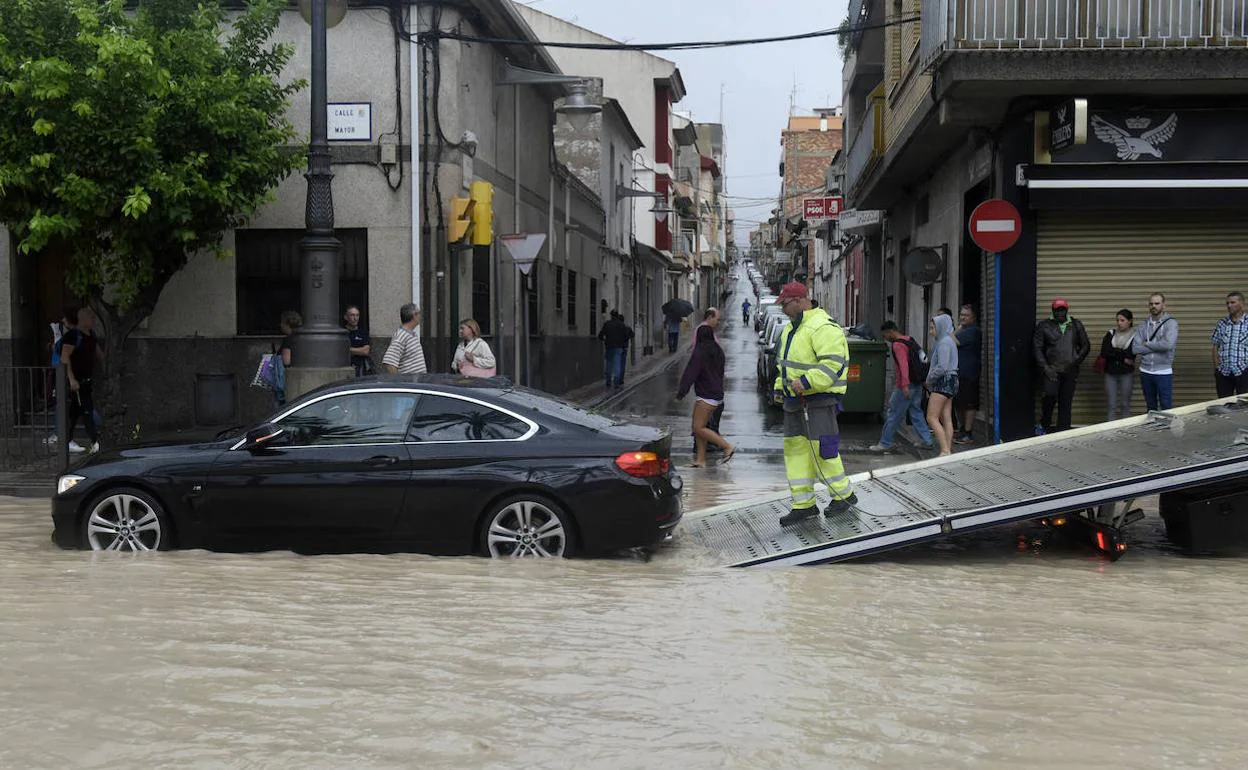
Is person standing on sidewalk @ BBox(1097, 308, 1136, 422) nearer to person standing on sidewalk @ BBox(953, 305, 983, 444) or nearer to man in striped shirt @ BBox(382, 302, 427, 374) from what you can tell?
person standing on sidewalk @ BBox(953, 305, 983, 444)

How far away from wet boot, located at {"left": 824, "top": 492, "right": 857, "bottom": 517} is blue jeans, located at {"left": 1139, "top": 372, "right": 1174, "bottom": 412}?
6822 mm

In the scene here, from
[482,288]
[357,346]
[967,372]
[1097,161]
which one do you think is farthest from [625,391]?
[1097,161]

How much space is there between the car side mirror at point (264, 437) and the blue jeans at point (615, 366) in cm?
1799

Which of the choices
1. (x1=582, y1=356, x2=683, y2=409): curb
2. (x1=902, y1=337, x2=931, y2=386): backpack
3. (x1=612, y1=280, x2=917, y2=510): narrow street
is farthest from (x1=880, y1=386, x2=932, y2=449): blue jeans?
(x1=582, y1=356, x2=683, y2=409): curb

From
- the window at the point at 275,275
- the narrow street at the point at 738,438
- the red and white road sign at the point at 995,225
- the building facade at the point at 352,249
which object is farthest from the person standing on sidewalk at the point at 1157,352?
the window at the point at 275,275

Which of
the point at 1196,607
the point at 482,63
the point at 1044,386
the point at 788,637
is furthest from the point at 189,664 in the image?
the point at 482,63

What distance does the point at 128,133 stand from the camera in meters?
13.4

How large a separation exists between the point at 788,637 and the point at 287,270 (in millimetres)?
12107

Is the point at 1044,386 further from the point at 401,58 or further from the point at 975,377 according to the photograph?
the point at 401,58

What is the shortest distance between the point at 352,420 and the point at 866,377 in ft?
39.1

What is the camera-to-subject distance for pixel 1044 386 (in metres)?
15.0

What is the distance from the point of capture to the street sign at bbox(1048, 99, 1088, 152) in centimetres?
1394

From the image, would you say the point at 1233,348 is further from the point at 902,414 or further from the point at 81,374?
the point at 81,374

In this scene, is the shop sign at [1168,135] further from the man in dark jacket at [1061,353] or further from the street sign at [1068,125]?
the man in dark jacket at [1061,353]
